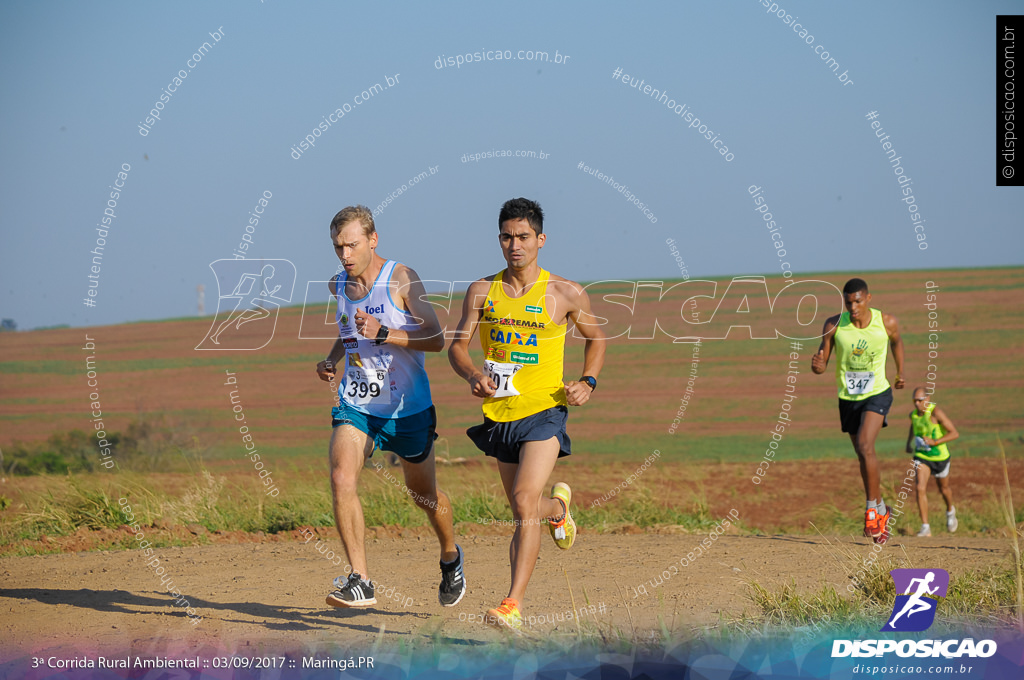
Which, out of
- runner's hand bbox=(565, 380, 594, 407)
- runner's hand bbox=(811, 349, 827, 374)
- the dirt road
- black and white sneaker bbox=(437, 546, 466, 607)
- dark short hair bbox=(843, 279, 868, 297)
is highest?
dark short hair bbox=(843, 279, 868, 297)

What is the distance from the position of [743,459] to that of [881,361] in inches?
443

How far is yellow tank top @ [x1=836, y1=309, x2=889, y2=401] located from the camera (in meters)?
8.86

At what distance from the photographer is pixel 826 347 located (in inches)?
348

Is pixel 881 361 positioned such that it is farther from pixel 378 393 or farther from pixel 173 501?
pixel 173 501

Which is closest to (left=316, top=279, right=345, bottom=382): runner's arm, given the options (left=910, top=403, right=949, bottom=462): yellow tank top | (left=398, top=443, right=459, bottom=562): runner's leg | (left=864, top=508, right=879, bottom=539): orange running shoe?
(left=398, top=443, right=459, bottom=562): runner's leg

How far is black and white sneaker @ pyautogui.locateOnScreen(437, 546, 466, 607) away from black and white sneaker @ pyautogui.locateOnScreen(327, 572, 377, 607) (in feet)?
2.33

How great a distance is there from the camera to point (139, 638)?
5.48m

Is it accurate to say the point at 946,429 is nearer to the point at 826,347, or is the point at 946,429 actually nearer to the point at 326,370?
the point at 826,347

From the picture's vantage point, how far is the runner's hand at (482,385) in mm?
5371

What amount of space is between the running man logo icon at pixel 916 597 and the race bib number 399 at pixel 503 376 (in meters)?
2.37

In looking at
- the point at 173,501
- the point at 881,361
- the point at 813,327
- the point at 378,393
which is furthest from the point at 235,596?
the point at 813,327

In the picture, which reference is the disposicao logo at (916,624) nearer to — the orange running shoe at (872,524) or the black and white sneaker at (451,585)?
the black and white sneaker at (451,585)

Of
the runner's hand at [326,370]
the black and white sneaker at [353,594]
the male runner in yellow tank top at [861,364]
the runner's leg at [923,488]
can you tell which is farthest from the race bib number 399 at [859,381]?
the black and white sneaker at [353,594]

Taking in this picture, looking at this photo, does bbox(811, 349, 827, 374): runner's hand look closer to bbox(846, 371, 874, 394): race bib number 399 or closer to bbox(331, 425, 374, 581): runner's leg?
bbox(846, 371, 874, 394): race bib number 399
